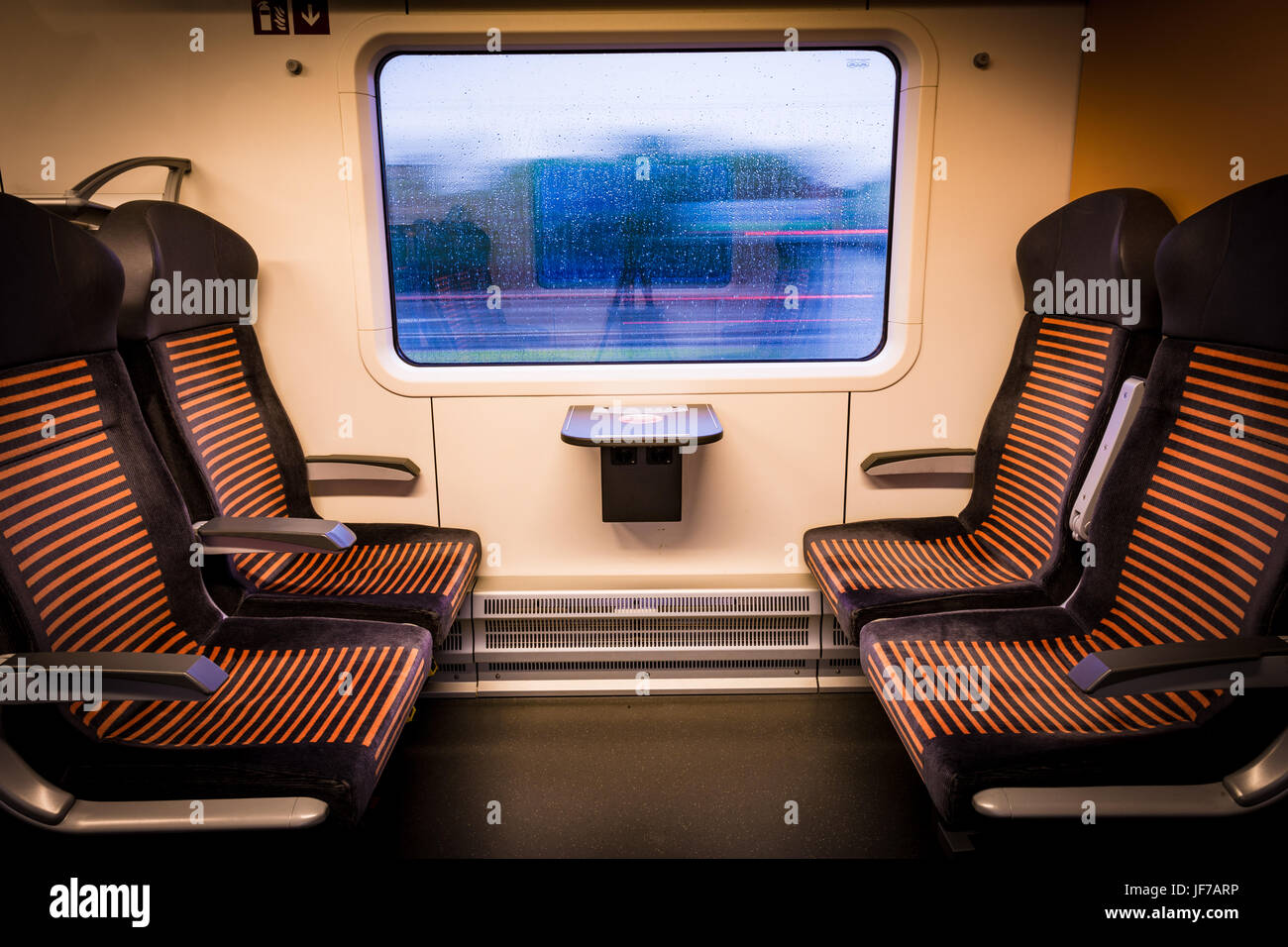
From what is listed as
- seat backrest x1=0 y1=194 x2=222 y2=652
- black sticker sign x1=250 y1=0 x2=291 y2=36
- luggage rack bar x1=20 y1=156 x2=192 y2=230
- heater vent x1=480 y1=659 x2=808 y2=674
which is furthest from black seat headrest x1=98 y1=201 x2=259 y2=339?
heater vent x1=480 y1=659 x2=808 y2=674

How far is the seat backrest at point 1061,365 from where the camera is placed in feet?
7.50

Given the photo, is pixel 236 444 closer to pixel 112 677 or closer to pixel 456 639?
pixel 456 639

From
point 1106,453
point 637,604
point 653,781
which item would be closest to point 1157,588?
point 1106,453

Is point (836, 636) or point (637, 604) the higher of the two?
point (637, 604)

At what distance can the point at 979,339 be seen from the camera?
116 inches

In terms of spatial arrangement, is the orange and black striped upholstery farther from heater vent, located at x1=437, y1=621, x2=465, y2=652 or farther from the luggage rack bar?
the luggage rack bar

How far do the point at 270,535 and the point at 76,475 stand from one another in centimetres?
47

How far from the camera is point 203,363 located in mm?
2447

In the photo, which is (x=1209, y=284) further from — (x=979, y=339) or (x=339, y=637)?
(x=339, y=637)

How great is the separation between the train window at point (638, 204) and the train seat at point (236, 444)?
59 centimetres

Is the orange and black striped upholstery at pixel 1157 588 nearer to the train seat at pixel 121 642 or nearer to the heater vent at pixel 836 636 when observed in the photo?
the heater vent at pixel 836 636

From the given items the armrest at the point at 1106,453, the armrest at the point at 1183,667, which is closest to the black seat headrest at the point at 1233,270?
the armrest at the point at 1106,453

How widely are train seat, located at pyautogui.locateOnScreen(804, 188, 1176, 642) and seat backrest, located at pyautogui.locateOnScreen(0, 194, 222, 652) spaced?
1.86 meters
